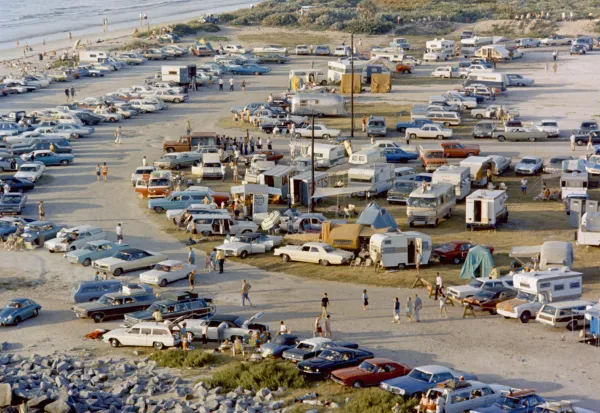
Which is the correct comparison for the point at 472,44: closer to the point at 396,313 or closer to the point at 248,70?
the point at 248,70

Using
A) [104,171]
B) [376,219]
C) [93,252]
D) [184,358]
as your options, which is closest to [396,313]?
[184,358]

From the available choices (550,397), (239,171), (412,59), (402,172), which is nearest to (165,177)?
(239,171)

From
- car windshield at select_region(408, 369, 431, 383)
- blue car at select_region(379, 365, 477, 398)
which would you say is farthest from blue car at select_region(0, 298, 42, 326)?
car windshield at select_region(408, 369, 431, 383)

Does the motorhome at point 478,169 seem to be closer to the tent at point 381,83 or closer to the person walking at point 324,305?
the person walking at point 324,305

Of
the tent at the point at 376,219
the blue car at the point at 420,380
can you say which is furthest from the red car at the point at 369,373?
the tent at the point at 376,219

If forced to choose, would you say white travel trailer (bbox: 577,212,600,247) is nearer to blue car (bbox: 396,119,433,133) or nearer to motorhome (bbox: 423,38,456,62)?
blue car (bbox: 396,119,433,133)

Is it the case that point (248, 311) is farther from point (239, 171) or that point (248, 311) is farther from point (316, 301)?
point (239, 171)

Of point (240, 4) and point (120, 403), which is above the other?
point (240, 4)
